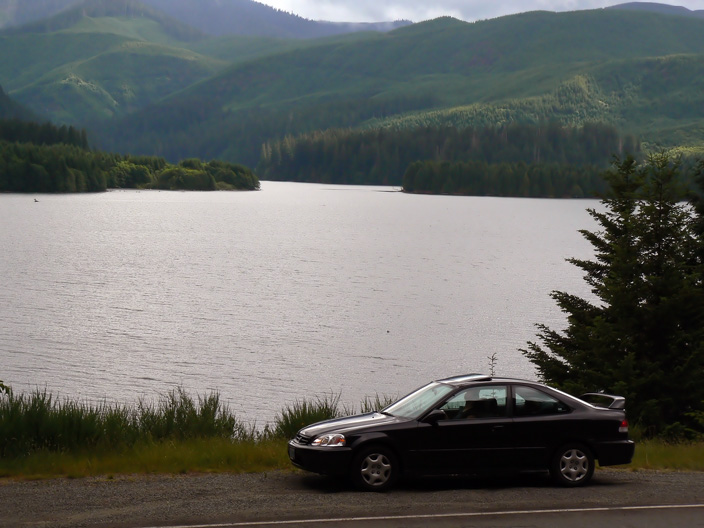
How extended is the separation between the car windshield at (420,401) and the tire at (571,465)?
2.30 metres

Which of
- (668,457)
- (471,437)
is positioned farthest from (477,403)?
(668,457)

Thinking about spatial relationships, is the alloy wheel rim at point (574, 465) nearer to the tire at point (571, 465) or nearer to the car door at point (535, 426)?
the tire at point (571, 465)

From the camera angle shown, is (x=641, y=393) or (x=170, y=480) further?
(x=641, y=393)

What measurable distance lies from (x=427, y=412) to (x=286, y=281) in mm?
59002

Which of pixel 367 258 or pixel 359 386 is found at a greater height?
pixel 367 258

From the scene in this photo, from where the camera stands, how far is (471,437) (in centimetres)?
1552

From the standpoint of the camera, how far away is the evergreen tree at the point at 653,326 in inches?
977

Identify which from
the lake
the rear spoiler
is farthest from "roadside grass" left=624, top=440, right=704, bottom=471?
the lake

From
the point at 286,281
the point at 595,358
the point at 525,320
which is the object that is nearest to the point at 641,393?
the point at 595,358

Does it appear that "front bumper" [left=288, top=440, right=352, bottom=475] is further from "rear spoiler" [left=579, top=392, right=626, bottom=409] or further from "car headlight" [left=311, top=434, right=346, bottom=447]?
"rear spoiler" [left=579, top=392, right=626, bottom=409]

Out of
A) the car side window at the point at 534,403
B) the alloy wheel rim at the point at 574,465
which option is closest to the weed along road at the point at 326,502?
the alloy wheel rim at the point at 574,465

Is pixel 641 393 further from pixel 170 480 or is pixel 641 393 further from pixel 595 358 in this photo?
pixel 170 480

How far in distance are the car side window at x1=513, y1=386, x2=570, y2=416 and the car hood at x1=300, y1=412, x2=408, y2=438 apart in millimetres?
2048

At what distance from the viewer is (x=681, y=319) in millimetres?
25844
